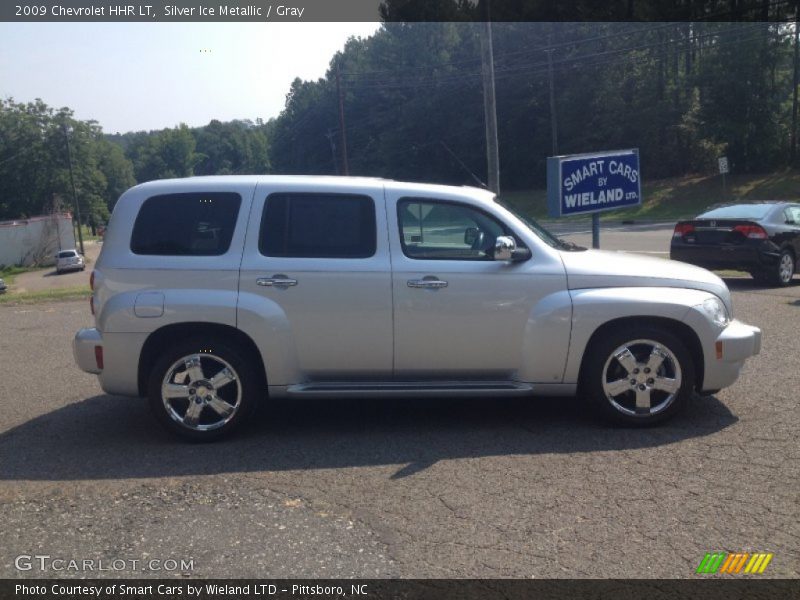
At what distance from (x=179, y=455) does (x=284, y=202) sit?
74.8 inches

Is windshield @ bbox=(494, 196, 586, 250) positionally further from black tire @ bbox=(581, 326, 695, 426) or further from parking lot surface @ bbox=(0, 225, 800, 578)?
parking lot surface @ bbox=(0, 225, 800, 578)

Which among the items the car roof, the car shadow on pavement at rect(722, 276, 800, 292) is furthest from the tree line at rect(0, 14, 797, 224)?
the car roof

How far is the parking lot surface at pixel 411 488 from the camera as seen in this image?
4.18m

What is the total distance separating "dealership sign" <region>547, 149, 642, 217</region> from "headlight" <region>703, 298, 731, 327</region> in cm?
393

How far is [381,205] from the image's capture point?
6.24 metres

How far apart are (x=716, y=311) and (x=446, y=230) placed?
202cm

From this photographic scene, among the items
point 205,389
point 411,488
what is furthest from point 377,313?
point 411,488

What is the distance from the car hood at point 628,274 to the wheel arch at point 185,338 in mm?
2284

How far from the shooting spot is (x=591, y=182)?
34.0 ft

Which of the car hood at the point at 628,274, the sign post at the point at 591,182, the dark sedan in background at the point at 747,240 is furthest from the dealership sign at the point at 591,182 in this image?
the dark sedan in background at the point at 747,240

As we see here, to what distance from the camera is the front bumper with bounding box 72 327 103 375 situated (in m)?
6.11

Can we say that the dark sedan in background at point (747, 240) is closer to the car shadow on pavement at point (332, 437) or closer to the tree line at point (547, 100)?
the car shadow on pavement at point (332, 437)

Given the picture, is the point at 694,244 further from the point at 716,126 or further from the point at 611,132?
the point at 611,132
